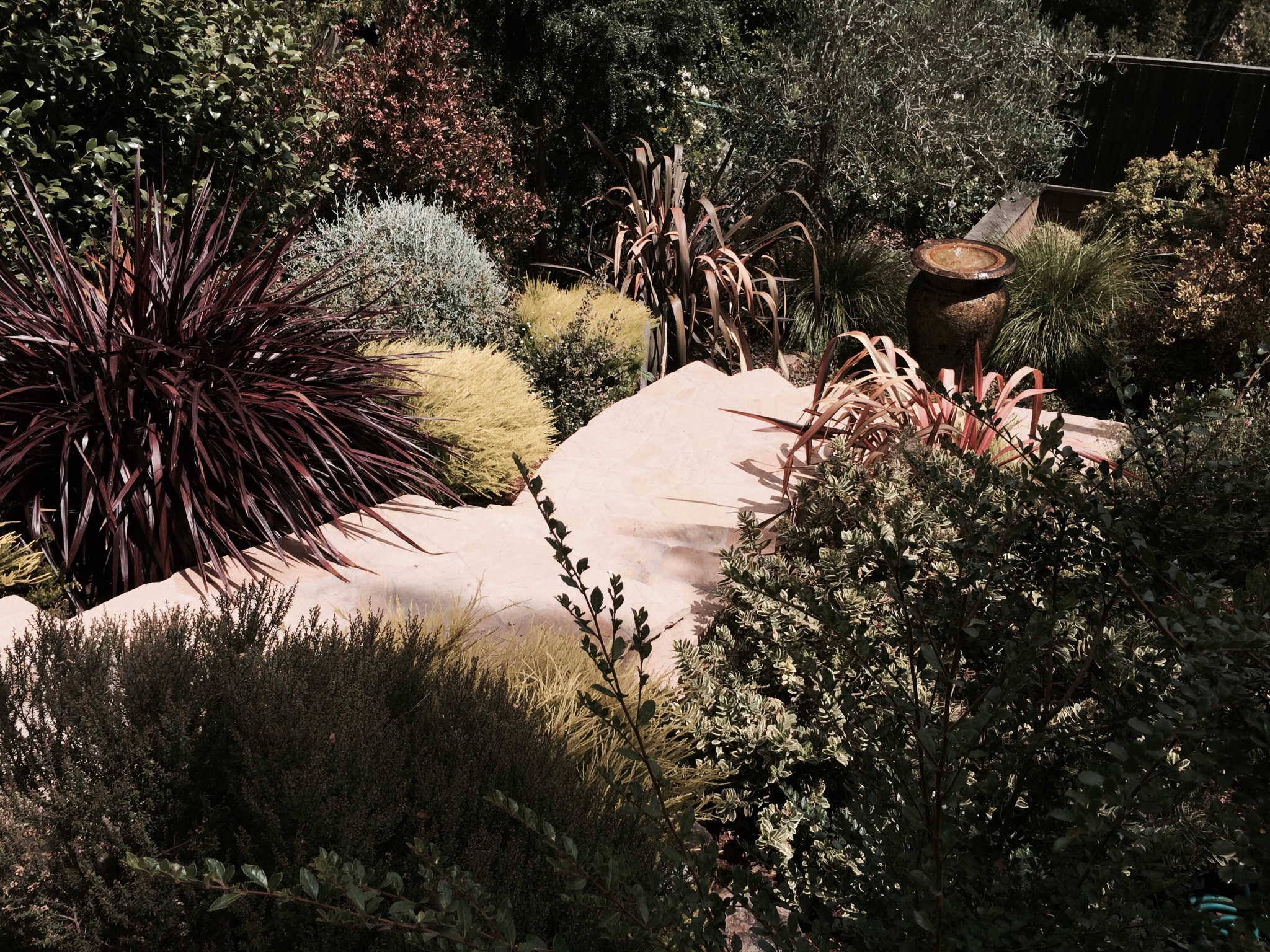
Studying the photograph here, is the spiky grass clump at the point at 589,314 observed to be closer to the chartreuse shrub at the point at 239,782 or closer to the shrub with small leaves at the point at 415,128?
the shrub with small leaves at the point at 415,128

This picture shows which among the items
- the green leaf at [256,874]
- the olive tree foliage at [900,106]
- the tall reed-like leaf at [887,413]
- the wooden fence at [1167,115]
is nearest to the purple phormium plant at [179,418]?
the tall reed-like leaf at [887,413]

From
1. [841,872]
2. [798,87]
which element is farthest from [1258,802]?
[798,87]

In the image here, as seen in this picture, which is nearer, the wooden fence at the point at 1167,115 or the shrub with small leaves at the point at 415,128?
the shrub with small leaves at the point at 415,128

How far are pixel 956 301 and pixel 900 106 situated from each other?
2.48 meters

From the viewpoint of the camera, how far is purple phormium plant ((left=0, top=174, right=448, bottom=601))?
11.4 ft

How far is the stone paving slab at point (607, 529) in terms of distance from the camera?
11.3 ft

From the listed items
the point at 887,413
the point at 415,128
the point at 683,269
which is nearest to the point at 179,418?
the point at 887,413

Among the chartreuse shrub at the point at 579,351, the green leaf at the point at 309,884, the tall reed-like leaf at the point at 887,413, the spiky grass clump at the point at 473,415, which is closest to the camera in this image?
the green leaf at the point at 309,884

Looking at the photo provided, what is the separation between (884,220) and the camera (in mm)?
8305

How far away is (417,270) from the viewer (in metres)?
5.34

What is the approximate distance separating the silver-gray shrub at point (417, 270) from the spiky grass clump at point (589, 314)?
187mm

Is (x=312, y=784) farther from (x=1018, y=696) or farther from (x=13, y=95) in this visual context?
(x=13, y=95)

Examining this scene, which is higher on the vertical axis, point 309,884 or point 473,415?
point 309,884

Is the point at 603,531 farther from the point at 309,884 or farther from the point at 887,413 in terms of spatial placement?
the point at 309,884
